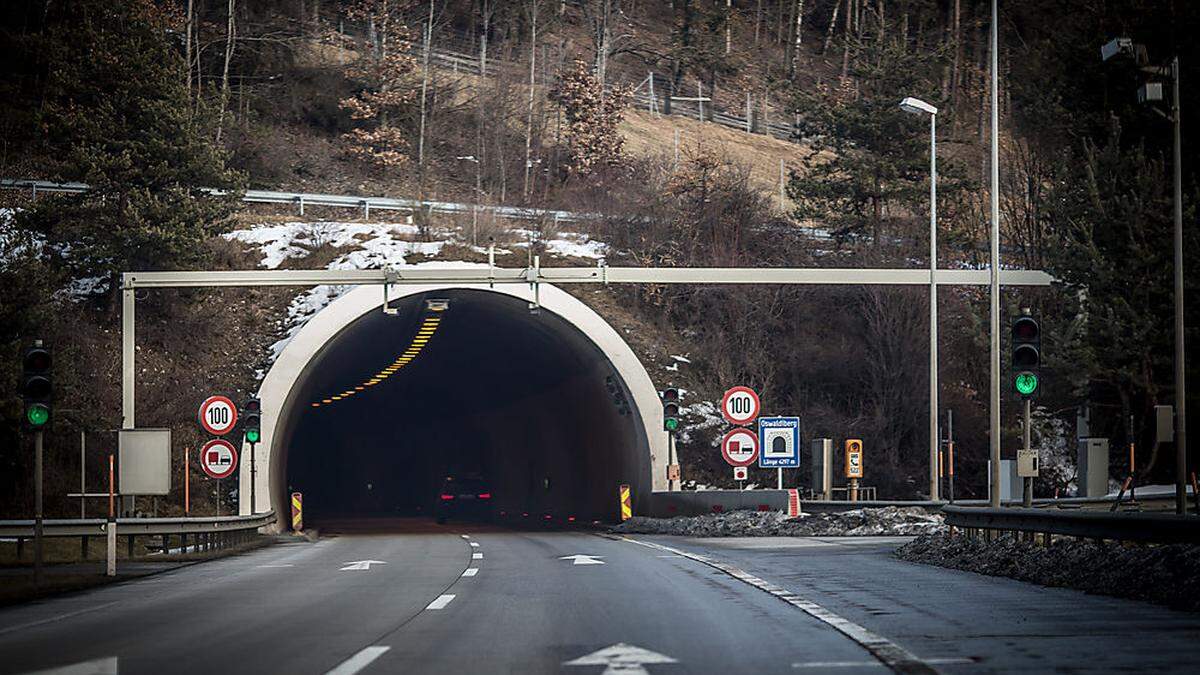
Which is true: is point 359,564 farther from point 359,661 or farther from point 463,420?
point 463,420

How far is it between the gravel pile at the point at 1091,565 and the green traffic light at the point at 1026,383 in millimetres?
2379

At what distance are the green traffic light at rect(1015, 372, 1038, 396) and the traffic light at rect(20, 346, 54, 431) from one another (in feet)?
45.4

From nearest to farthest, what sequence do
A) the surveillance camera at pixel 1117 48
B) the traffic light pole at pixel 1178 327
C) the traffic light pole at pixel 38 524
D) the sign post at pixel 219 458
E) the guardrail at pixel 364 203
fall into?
the traffic light pole at pixel 38 524 → the traffic light pole at pixel 1178 327 → the surveillance camera at pixel 1117 48 → the sign post at pixel 219 458 → the guardrail at pixel 364 203

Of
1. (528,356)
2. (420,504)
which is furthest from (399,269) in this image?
(420,504)

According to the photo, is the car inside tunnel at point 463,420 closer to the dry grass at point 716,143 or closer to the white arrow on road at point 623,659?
the dry grass at point 716,143

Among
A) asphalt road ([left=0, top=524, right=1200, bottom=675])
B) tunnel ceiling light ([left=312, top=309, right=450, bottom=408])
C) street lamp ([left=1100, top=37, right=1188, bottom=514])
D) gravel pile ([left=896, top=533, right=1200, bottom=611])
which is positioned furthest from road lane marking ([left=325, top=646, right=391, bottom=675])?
tunnel ceiling light ([left=312, top=309, right=450, bottom=408])

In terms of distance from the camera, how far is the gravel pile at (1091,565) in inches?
627

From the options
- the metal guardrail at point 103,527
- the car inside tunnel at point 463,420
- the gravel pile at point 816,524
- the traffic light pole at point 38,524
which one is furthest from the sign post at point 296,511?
the traffic light pole at point 38,524

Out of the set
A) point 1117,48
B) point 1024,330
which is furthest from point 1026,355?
point 1117,48

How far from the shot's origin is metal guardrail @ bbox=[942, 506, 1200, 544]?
639 inches

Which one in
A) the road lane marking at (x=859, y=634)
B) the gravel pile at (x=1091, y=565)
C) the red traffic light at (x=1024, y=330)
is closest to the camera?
the road lane marking at (x=859, y=634)

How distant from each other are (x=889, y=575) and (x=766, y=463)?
1827 centimetres

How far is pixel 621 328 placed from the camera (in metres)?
60.8

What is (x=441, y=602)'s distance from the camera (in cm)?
1698
